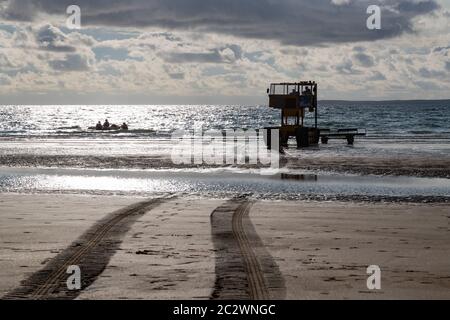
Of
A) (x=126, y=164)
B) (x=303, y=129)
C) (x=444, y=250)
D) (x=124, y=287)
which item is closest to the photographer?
(x=124, y=287)

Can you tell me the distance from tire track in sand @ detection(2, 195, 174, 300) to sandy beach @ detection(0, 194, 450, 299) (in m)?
0.05

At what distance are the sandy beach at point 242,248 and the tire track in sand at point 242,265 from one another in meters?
0.02

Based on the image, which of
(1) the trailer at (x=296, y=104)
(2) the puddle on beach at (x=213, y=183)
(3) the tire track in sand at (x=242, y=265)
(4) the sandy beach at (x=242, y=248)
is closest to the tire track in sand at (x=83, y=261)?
(4) the sandy beach at (x=242, y=248)

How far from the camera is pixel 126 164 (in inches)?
1172

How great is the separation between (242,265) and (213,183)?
12720 millimetres

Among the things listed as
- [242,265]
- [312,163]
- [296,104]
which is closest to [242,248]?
[242,265]

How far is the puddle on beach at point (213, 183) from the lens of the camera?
19.4 m

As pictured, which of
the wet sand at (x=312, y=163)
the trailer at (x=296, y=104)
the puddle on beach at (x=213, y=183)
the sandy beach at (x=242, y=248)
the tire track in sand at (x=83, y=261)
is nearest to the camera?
the tire track in sand at (x=83, y=261)

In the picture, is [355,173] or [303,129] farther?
[303,129]

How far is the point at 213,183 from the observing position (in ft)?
71.1

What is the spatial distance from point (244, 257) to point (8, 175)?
673 inches

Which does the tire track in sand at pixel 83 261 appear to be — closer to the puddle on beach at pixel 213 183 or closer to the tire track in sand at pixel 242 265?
the tire track in sand at pixel 242 265

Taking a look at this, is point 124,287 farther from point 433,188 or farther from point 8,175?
point 8,175

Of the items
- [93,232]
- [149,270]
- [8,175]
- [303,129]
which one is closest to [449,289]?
[149,270]
